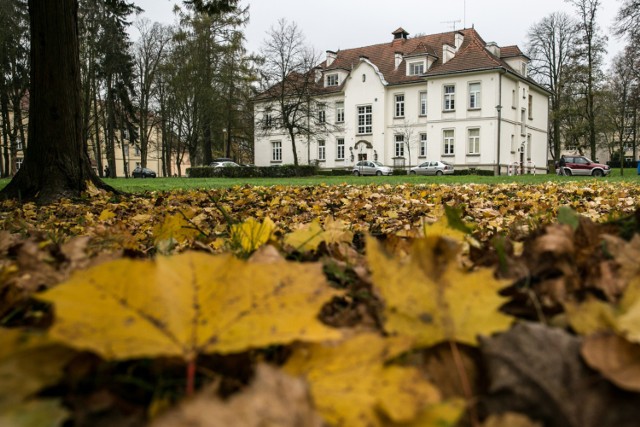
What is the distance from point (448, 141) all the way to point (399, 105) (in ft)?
17.6

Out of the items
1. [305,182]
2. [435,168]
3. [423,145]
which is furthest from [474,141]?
[305,182]

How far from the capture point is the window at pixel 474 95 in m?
35.5

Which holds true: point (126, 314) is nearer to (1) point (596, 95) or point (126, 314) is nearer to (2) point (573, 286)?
(2) point (573, 286)

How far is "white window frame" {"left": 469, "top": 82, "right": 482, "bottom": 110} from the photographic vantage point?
35375 mm

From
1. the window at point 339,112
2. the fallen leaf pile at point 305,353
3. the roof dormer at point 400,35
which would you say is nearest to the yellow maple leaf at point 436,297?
the fallen leaf pile at point 305,353

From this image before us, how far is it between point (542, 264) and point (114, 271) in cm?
79

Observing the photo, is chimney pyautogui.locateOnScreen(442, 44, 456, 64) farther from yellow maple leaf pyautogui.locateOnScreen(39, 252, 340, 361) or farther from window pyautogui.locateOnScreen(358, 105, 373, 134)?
yellow maple leaf pyautogui.locateOnScreen(39, 252, 340, 361)

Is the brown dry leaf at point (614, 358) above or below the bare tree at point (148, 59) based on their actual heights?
below

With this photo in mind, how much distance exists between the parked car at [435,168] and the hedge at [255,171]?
7.89 metres

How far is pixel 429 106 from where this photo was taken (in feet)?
122

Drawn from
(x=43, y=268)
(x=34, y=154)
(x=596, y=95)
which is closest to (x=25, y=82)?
(x=34, y=154)

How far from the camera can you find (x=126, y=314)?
528 millimetres

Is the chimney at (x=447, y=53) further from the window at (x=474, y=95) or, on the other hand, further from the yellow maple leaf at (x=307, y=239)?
the yellow maple leaf at (x=307, y=239)

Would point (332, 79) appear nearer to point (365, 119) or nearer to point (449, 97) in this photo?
point (365, 119)
